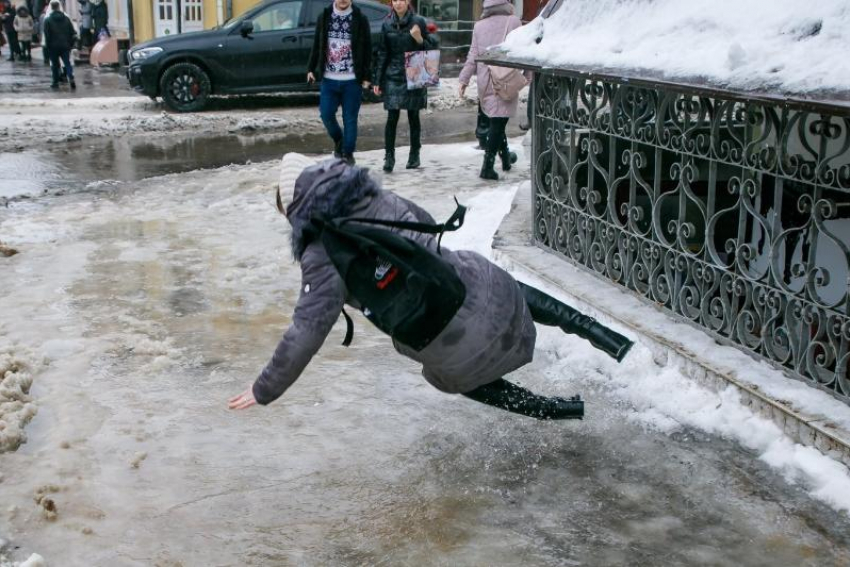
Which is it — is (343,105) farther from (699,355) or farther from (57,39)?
(57,39)

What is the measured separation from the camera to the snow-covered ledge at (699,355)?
4227 millimetres

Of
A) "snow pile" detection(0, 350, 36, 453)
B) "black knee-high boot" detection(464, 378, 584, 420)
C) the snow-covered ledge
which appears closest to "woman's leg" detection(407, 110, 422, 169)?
the snow-covered ledge

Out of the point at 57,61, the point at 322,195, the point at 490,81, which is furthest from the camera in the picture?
the point at 57,61

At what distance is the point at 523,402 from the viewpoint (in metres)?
4.35

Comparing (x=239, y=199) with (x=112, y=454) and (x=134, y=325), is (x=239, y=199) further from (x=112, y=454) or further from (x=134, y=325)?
(x=112, y=454)

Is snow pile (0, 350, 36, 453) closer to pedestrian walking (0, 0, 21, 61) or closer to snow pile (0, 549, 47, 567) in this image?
snow pile (0, 549, 47, 567)

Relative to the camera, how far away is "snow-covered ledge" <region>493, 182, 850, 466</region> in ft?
13.9

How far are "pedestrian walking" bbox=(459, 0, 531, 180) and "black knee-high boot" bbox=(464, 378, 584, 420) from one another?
19.1ft

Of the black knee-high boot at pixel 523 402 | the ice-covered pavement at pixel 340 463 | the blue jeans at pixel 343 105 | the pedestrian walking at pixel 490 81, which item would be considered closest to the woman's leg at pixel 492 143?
the pedestrian walking at pixel 490 81

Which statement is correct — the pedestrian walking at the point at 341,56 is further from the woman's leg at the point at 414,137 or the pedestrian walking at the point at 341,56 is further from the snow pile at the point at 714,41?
the snow pile at the point at 714,41

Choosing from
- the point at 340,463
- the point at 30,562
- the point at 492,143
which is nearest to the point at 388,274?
the point at 340,463

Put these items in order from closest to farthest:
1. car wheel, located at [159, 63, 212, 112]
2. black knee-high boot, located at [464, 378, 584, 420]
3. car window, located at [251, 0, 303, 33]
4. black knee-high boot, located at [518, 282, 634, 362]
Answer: black knee-high boot, located at [464, 378, 584, 420] < black knee-high boot, located at [518, 282, 634, 362] < car wheel, located at [159, 63, 212, 112] < car window, located at [251, 0, 303, 33]

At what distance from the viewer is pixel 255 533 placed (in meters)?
3.92

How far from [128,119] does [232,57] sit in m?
2.17
